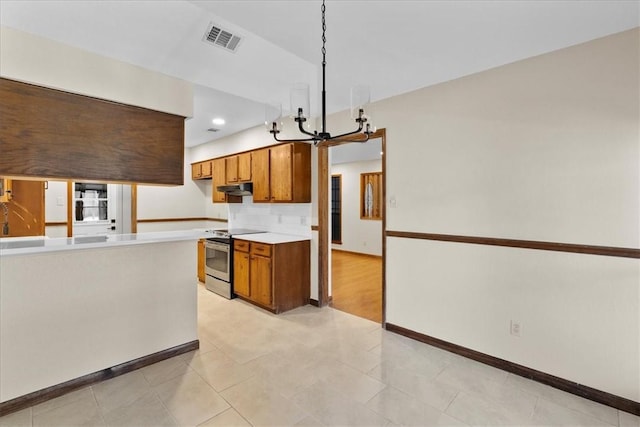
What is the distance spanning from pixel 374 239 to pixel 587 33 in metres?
5.81

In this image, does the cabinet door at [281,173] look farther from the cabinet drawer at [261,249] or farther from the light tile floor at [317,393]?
the light tile floor at [317,393]

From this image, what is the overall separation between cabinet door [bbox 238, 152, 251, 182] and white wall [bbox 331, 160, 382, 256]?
12.3 feet

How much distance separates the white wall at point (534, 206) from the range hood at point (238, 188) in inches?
97.5

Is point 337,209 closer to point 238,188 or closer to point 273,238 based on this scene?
point 238,188

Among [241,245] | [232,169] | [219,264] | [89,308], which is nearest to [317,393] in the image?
[89,308]

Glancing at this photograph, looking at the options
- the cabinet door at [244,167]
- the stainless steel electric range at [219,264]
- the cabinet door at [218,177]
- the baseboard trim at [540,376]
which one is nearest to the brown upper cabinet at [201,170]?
the cabinet door at [218,177]

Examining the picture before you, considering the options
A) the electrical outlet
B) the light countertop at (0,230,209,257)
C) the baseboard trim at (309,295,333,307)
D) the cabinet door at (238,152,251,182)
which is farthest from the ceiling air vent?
the electrical outlet

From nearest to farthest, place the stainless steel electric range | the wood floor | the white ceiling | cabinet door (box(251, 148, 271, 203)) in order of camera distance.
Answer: the white ceiling → the wood floor → the stainless steel electric range → cabinet door (box(251, 148, 271, 203))

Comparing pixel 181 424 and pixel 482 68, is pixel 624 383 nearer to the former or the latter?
pixel 482 68

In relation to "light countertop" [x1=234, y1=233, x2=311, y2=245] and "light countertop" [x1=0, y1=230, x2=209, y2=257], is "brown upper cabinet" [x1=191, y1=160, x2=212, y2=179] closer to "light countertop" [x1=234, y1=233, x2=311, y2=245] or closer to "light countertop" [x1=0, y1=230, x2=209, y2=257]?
"light countertop" [x1=234, y1=233, x2=311, y2=245]

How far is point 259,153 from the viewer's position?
4652 mm

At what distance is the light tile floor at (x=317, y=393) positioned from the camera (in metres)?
1.98

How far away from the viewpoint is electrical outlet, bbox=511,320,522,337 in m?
2.54

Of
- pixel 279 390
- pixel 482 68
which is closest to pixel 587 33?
pixel 482 68
